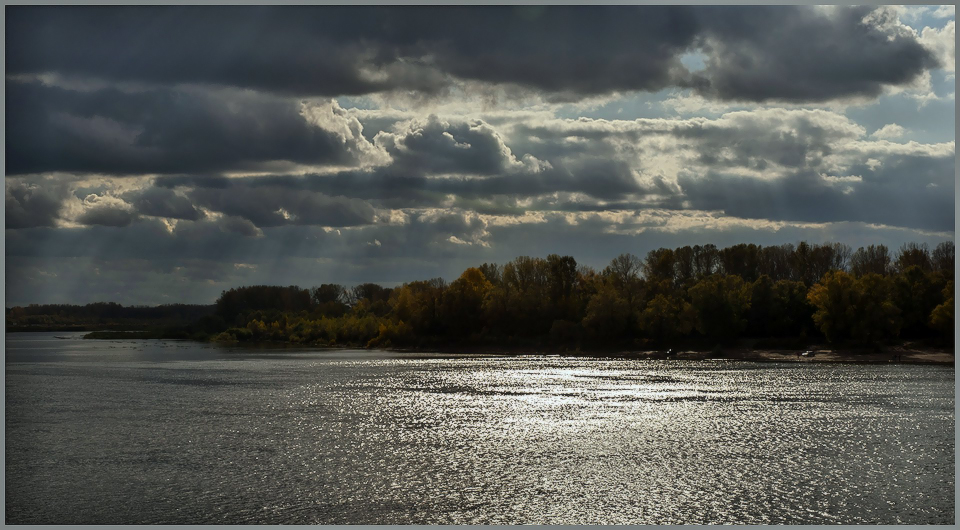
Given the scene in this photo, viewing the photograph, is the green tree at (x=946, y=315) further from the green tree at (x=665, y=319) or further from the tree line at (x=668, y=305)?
the green tree at (x=665, y=319)

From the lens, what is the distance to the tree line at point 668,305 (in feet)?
350

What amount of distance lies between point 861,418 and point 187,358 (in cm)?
9276

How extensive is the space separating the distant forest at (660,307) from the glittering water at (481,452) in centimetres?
3719

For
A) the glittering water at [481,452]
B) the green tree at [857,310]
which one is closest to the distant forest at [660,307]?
the green tree at [857,310]

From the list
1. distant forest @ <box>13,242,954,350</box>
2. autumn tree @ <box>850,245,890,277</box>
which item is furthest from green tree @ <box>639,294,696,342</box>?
autumn tree @ <box>850,245,890,277</box>

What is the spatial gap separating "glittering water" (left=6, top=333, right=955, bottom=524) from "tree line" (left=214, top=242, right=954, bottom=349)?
36553 mm

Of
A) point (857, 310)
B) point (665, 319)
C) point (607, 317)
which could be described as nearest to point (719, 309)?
point (665, 319)

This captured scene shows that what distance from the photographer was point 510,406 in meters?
56.6

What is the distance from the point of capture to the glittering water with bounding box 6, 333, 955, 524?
28297 millimetres

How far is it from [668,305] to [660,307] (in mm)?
1348

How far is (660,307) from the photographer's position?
123m

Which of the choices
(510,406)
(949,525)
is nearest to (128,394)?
(510,406)

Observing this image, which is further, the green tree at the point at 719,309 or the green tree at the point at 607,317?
the green tree at the point at 607,317

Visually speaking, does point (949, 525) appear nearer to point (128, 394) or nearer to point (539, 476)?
point (539, 476)
